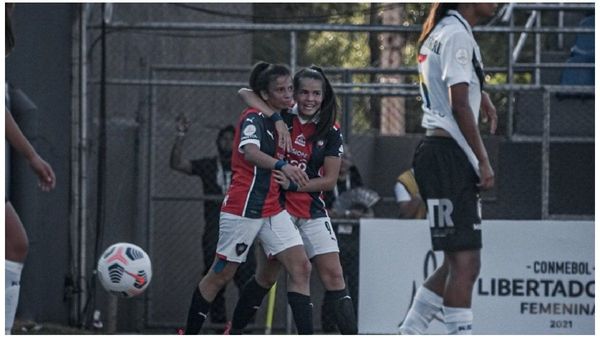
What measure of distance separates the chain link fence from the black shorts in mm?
3014

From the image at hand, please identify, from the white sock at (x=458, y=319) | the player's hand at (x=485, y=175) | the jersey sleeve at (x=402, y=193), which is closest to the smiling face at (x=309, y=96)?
the player's hand at (x=485, y=175)

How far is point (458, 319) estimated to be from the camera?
261 inches

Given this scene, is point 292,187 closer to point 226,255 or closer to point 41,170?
point 226,255

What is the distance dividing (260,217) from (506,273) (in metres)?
3.27

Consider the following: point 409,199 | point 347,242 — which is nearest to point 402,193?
point 409,199

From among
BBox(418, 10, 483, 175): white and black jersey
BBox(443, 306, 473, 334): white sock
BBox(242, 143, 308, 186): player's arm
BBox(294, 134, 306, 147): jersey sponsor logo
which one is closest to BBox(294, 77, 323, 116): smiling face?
BBox(294, 134, 306, 147): jersey sponsor logo

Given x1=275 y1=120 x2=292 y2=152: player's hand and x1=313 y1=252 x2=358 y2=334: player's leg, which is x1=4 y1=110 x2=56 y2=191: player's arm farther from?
x1=313 y1=252 x2=358 y2=334: player's leg

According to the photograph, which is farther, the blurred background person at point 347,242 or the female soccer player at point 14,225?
the blurred background person at point 347,242

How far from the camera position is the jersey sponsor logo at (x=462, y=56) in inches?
259

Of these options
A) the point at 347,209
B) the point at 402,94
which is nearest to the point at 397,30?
the point at 402,94

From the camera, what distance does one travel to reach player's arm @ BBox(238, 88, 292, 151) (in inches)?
267

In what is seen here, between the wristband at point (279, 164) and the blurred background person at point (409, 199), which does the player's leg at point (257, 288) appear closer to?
the wristband at point (279, 164)

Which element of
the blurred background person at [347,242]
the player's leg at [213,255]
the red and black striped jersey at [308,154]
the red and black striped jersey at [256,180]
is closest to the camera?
the red and black striped jersey at [256,180]

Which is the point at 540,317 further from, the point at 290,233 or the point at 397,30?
the point at 290,233
